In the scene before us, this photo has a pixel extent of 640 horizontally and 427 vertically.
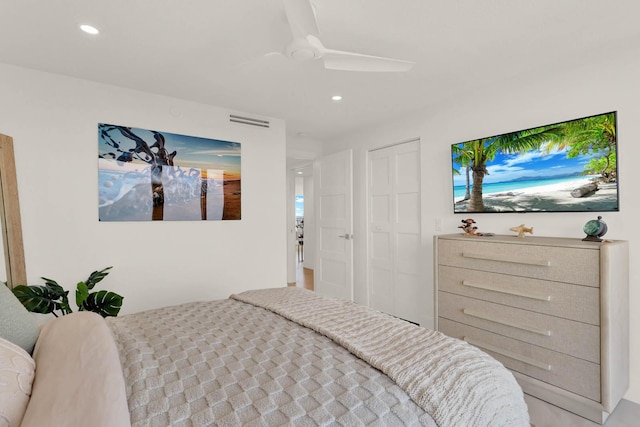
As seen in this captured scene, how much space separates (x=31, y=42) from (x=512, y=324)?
3658 mm

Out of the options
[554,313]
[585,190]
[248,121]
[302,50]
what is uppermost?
[248,121]

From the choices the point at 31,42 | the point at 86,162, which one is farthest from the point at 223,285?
the point at 31,42

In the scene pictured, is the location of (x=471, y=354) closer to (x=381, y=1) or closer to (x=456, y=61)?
(x=381, y=1)

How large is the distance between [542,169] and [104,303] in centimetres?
348

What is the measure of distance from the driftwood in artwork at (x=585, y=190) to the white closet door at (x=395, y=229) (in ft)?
4.47

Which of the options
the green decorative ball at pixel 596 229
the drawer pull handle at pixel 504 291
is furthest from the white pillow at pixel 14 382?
the green decorative ball at pixel 596 229

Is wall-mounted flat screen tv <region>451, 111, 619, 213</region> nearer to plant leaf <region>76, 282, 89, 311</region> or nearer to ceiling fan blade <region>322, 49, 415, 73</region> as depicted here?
ceiling fan blade <region>322, 49, 415, 73</region>

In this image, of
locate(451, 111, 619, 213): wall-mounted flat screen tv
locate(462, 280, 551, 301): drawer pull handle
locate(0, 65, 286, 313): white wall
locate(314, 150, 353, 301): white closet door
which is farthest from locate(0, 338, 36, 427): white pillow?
locate(314, 150, 353, 301): white closet door

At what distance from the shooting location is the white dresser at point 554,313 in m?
1.80

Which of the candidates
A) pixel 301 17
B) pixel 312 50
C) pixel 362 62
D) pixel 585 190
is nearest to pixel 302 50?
pixel 312 50

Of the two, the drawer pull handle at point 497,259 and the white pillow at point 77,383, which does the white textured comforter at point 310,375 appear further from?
the drawer pull handle at point 497,259

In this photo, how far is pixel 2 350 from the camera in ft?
2.61

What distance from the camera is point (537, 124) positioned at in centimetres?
244

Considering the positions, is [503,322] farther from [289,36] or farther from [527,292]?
[289,36]
